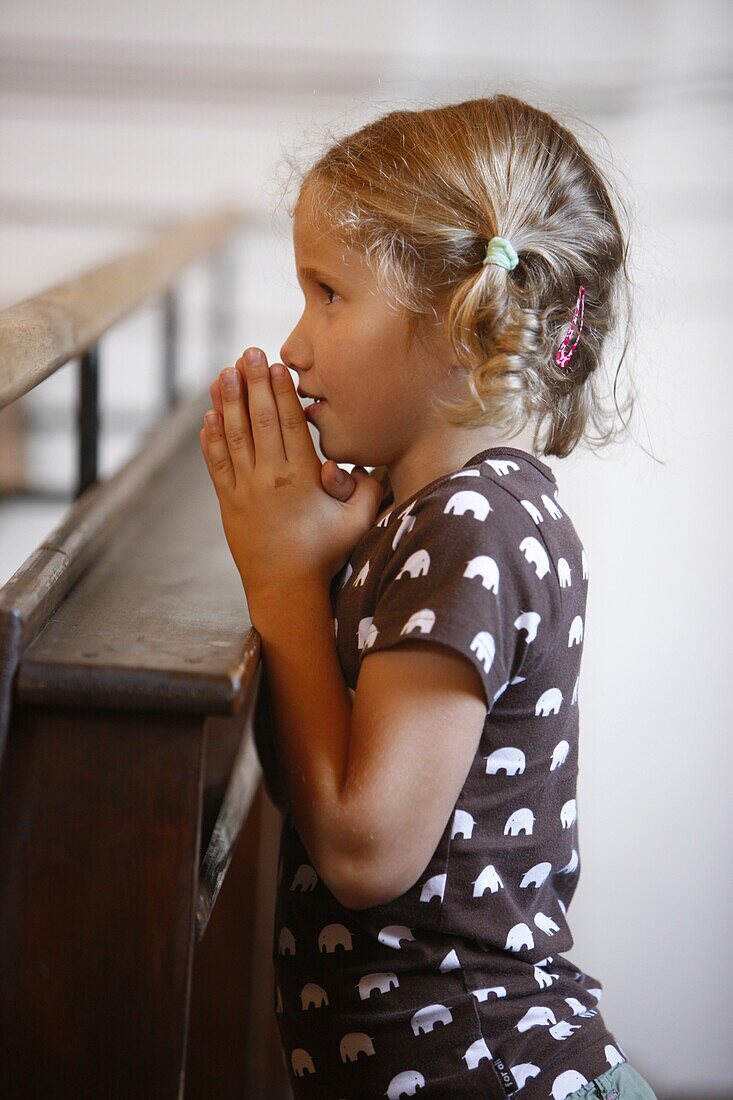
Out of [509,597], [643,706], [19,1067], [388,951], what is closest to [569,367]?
[509,597]

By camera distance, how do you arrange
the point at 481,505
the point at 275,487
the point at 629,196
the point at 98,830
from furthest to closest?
1. the point at 629,196
2. the point at 275,487
3. the point at 481,505
4. the point at 98,830

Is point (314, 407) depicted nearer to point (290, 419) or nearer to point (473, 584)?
point (290, 419)

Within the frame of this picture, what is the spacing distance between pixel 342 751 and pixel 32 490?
7.76 feet

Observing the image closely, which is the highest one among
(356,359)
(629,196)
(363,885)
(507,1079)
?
(356,359)

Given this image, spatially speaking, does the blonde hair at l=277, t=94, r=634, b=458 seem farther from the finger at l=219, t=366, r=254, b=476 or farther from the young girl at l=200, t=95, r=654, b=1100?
the finger at l=219, t=366, r=254, b=476

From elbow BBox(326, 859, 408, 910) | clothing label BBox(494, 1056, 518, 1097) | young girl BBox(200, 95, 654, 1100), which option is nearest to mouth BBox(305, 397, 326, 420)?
young girl BBox(200, 95, 654, 1100)

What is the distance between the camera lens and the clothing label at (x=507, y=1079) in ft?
2.24

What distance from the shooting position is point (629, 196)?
8.77ft

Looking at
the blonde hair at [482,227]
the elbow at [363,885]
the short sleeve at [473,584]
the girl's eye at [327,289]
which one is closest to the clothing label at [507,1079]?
the elbow at [363,885]

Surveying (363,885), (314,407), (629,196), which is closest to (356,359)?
(314,407)

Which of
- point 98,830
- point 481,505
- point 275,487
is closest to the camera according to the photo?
point 98,830

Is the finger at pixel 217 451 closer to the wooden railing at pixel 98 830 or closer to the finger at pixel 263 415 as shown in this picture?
A: the finger at pixel 263 415

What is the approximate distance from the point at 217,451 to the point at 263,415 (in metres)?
0.04

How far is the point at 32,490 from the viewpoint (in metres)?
2.86
